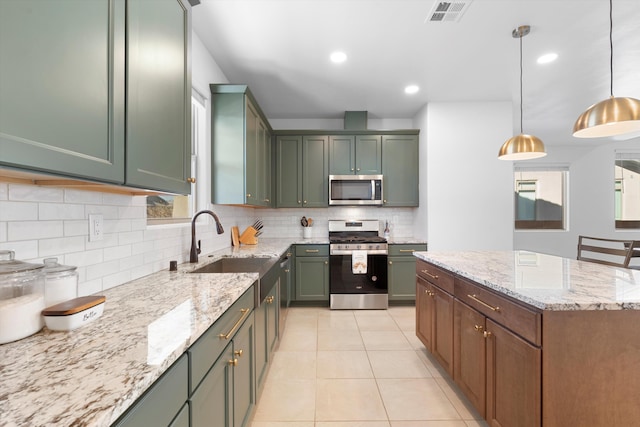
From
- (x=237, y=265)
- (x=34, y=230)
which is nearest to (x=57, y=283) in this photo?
(x=34, y=230)

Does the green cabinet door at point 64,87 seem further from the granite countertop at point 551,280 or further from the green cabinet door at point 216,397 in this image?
the granite countertop at point 551,280

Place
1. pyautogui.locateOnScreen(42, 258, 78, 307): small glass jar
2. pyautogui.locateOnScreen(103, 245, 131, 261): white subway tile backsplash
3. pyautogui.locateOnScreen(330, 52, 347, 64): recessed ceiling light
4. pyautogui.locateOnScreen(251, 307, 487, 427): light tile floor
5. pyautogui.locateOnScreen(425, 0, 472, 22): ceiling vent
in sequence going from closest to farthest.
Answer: pyautogui.locateOnScreen(42, 258, 78, 307): small glass jar < pyautogui.locateOnScreen(103, 245, 131, 261): white subway tile backsplash < pyautogui.locateOnScreen(251, 307, 487, 427): light tile floor < pyautogui.locateOnScreen(425, 0, 472, 22): ceiling vent < pyautogui.locateOnScreen(330, 52, 347, 64): recessed ceiling light

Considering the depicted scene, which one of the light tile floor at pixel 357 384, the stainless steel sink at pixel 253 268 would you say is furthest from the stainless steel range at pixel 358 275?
the stainless steel sink at pixel 253 268

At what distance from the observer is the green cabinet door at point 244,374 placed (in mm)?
1313

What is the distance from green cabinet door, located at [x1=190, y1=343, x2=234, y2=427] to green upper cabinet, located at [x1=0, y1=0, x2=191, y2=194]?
2.41 ft

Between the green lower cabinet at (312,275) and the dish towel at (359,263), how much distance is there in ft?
1.17

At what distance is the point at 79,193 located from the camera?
1.20 meters

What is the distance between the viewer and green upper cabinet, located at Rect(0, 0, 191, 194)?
0.62 meters

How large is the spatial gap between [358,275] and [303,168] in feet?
5.45

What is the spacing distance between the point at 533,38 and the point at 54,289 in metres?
3.48

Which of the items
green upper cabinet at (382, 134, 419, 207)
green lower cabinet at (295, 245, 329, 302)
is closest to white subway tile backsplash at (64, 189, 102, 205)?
green lower cabinet at (295, 245, 329, 302)

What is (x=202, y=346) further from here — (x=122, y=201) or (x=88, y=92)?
(x=122, y=201)

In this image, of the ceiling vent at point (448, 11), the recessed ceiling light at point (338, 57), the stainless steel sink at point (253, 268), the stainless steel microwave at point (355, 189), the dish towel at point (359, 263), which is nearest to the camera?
the stainless steel sink at point (253, 268)

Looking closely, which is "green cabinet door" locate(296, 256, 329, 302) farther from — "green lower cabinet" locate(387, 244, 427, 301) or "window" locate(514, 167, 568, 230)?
"window" locate(514, 167, 568, 230)
